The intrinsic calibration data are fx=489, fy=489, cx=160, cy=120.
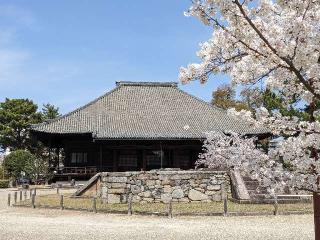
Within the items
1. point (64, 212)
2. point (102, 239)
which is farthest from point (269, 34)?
point (64, 212)

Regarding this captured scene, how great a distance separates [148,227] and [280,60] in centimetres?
986

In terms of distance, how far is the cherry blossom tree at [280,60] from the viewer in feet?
15.6

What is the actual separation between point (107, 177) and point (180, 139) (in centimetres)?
1798

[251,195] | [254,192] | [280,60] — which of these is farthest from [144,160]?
[280,60]

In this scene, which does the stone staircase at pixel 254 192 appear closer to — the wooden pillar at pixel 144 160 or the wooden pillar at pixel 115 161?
the wooden pillar at pixel 144 160

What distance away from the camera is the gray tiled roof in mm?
39656

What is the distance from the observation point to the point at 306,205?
63.1 feet

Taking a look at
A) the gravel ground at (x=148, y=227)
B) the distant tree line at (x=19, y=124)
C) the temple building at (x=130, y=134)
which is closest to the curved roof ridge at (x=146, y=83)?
the temple building at (x=130, y=134)

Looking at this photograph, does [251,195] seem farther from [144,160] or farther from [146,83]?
[146,83]

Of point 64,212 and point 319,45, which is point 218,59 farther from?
point 64,212

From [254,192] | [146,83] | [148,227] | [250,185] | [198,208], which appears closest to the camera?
[148,227]

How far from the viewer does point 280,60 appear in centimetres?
502

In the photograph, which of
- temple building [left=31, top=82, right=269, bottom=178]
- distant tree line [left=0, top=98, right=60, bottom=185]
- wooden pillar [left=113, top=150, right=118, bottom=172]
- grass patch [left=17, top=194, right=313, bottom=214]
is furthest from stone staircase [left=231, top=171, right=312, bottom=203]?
distant tree line [left=0, top=98, right=60, bottom=185]

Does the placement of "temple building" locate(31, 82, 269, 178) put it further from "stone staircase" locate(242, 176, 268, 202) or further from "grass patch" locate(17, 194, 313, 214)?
"grass patch" locate(17, 194, 313, 214)
